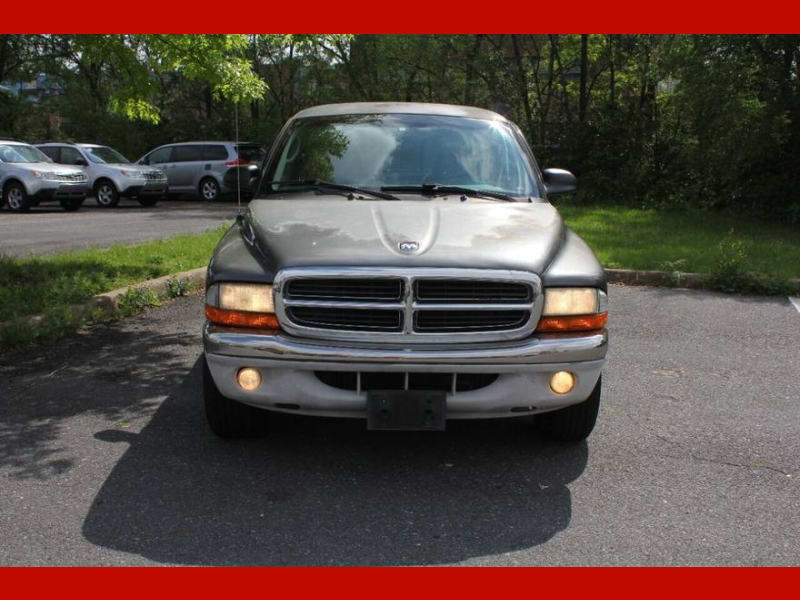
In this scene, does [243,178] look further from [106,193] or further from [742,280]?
[106,193]

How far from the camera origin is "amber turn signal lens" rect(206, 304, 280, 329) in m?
3.89

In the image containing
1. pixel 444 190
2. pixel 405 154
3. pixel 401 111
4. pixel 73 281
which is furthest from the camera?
pixel 73 281

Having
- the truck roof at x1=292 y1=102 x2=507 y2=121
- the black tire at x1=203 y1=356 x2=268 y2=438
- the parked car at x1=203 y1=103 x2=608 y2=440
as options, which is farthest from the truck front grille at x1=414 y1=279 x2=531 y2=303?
the truck roof at x1=292 y1=102 x2=507 y2=121

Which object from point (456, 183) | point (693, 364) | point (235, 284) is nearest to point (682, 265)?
point (693, 364)

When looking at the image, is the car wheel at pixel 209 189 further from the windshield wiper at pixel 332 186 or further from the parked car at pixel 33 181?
the windshield wiper at pixel 332 186

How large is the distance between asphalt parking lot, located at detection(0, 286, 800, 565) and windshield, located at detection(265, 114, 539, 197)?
1433 millimetres

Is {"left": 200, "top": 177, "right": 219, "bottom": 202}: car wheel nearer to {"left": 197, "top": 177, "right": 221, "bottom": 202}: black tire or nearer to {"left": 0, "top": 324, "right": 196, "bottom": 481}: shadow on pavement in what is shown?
{"left": 197, "top": 177, "right": 221, "bottom": 202}: black tire

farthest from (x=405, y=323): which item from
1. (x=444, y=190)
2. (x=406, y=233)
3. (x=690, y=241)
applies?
(x=690, y=241)

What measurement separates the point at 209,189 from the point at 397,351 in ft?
68.4

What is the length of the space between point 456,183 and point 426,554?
2.47 m

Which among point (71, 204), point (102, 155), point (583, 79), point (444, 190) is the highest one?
point (583, 79)

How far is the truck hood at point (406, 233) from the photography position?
3895 mm

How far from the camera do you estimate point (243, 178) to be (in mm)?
5824

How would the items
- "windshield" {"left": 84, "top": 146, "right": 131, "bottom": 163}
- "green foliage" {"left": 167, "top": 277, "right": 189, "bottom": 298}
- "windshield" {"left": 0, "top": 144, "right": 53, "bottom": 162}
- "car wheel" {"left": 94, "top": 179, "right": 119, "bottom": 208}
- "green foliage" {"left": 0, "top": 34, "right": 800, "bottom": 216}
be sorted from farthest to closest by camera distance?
"windshield" {"left": 84, "top": 146, "right": 131, "bottom": 163} → "car wheel" {"left": 94, "top": 179, "right": 119, "bottom": 208} → "windshield" {"left": 0, "top": 144, "right": 53, "bottom": 162} → "green foliage" {"left": 0, "top": 34, "right": 800, "bottom": 216} → "green foliage" {"left": 167, "top": 277, "right": 189, "bottom": 298}
